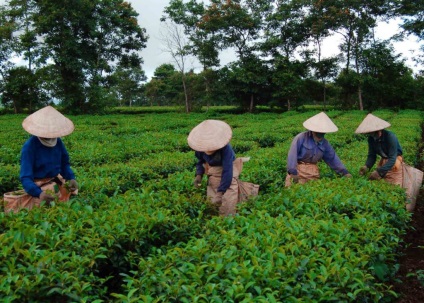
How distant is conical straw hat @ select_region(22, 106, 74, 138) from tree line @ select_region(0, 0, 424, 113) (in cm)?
2725

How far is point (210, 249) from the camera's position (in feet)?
11.2

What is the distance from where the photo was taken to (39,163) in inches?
194

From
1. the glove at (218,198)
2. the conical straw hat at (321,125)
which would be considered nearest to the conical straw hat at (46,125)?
the glove at (218,198)

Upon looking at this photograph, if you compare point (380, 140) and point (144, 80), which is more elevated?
point (144, 80)

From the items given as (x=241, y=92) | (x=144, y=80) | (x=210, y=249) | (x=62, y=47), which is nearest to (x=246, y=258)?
(x=210, y=249)

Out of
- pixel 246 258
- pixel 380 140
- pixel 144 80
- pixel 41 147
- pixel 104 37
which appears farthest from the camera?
pixel 144 80

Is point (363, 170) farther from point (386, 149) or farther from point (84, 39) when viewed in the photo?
point (84, 39)

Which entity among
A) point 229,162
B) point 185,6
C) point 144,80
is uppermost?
point 185,6

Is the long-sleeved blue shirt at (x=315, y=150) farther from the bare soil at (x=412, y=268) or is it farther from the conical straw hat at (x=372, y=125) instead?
the bare soil at (x=412, y=268)

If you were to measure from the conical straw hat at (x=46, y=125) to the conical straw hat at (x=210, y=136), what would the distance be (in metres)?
1.53

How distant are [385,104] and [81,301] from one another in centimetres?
3738

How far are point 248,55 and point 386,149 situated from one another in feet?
100

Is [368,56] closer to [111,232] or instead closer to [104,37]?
[104,37]

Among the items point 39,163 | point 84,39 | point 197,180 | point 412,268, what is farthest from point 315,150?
point 84,39
